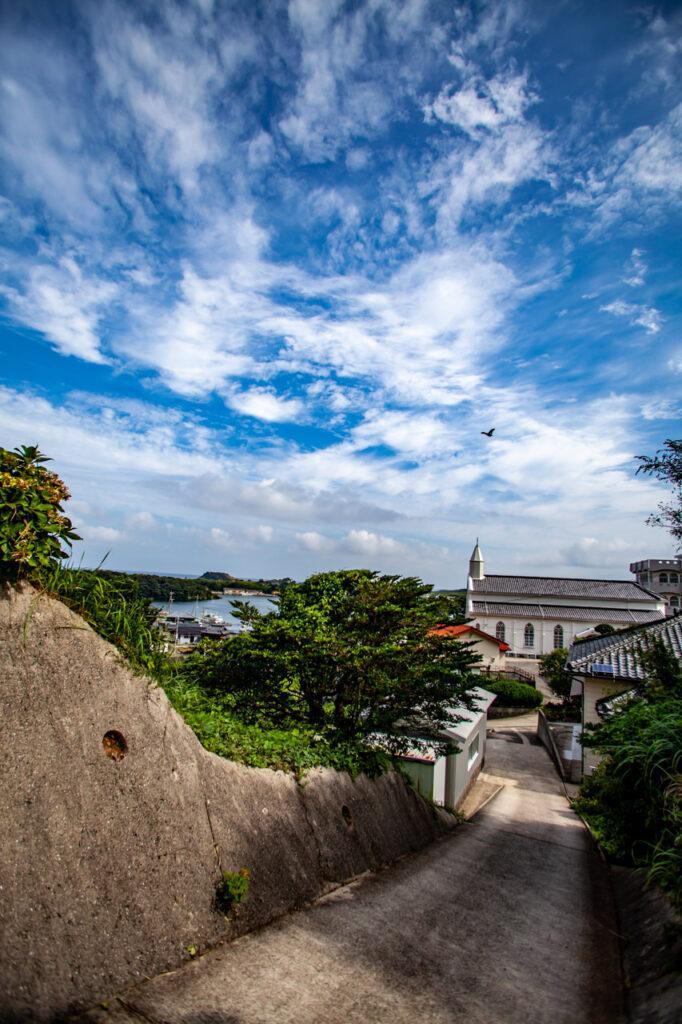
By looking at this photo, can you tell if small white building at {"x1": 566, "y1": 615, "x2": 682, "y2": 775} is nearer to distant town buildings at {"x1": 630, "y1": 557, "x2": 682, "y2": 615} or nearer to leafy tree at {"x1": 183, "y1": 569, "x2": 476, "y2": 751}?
leafy tree at {"x1": 183, "y1": 569, "x2": 476, "y2": 751}

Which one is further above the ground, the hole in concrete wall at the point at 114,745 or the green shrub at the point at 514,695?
the hole in concrete wall at the point at 114,745

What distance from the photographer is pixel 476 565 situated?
7062cm

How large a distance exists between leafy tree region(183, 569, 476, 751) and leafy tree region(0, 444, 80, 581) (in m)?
4.92

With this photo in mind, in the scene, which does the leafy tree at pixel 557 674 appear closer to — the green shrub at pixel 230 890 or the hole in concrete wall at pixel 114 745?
the green shrub at pixel 230 890

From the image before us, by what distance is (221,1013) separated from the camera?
142 inches

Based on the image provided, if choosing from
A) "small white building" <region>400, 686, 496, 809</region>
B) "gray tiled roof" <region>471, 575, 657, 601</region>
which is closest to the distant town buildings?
"gray tiled roof" <region>471, 575, 657, 601</region>

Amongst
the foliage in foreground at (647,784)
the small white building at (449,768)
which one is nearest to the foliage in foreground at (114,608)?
the foliage in foreground at (647,784)

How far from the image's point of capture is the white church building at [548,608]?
6031cm

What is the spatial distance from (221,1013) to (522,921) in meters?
5.12

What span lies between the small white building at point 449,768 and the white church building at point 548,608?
144 feet

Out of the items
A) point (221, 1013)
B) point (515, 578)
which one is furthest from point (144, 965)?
point (515, 578)

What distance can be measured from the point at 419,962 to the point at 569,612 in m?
62.9

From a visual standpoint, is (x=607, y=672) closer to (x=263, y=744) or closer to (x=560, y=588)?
(x=263, y=744)

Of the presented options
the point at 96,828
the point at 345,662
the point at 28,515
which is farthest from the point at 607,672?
the point at 28,515
